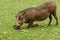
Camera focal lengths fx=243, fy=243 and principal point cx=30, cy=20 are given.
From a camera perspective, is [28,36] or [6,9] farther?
[6,9]

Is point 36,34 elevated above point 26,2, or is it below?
below

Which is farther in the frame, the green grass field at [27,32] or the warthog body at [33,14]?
the warthog body at [33,14]

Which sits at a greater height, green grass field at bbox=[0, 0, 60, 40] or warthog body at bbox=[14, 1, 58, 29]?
warthog body at bbox=[14, 1, 58, 29]

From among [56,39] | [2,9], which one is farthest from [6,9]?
[56,39]

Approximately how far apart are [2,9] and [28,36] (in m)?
6.36

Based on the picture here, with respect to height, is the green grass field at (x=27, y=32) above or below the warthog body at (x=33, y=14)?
below

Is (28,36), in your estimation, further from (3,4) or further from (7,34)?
(3,4)

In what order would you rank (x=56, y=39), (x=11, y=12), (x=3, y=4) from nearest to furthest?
(x=56, y=39) < (x=11, y=12) < (x=3, y=4)

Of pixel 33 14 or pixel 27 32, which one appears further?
pixel 33 14

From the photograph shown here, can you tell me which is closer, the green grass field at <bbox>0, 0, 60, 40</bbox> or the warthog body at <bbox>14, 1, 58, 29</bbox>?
the green grass field at <bbox>0, 0, 60, 40</bbox>

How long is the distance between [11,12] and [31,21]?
4173 mm

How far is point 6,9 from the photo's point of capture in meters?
15.0

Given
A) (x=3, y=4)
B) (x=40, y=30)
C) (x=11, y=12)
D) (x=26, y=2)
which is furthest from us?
(x=26, y=2)

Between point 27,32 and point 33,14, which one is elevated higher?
point 33,14
